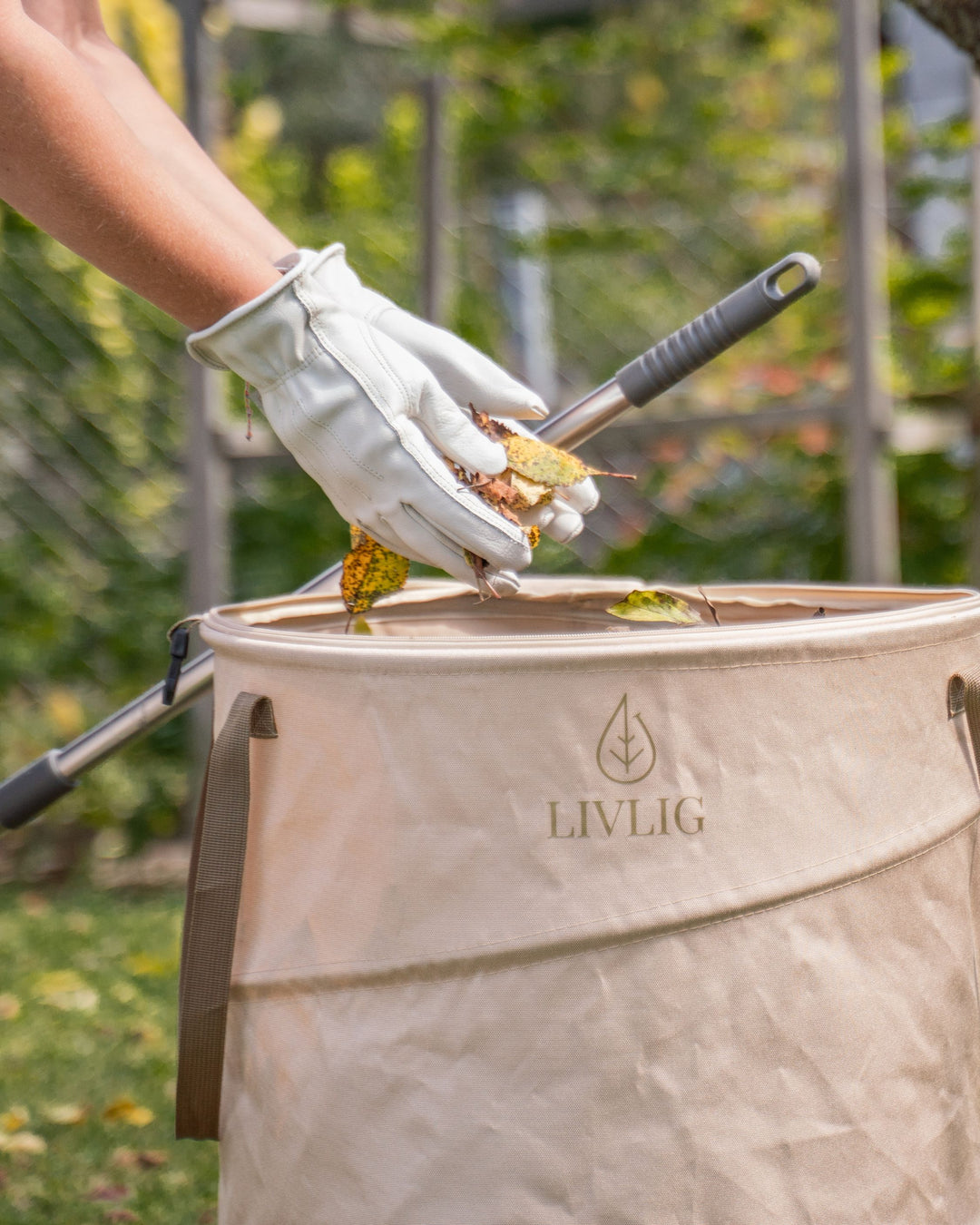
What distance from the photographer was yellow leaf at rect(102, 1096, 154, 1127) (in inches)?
80.7

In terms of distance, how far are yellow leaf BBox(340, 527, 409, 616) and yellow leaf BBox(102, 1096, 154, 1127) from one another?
45.4 inches

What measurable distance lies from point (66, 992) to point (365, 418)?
6.21 feet

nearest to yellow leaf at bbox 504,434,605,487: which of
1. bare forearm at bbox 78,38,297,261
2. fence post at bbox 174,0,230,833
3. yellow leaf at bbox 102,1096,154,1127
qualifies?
bare forearm at bbox 78,38,297,261

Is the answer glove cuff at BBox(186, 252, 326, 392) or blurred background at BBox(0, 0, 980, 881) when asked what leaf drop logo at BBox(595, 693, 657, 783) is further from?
blurred background at BBox(0, 0, 980, 881)

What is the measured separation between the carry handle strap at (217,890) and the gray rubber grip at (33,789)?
34 cm

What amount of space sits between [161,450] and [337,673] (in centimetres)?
294

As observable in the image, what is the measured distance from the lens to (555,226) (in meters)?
3.87

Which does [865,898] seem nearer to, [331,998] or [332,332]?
[331,998]

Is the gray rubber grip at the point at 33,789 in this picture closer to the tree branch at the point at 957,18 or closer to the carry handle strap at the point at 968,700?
the carry handle strap at the point at 968,700

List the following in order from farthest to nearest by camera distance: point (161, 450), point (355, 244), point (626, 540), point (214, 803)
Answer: point (355, 244) → point (161, 450) → point (626, 540) → point (214, 803)

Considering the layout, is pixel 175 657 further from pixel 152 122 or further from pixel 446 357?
pixel 152 122

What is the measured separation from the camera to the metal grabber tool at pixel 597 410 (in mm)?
1327

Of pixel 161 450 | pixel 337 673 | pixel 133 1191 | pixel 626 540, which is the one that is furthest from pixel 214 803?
pixel 161 450

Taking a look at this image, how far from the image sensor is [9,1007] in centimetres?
256
